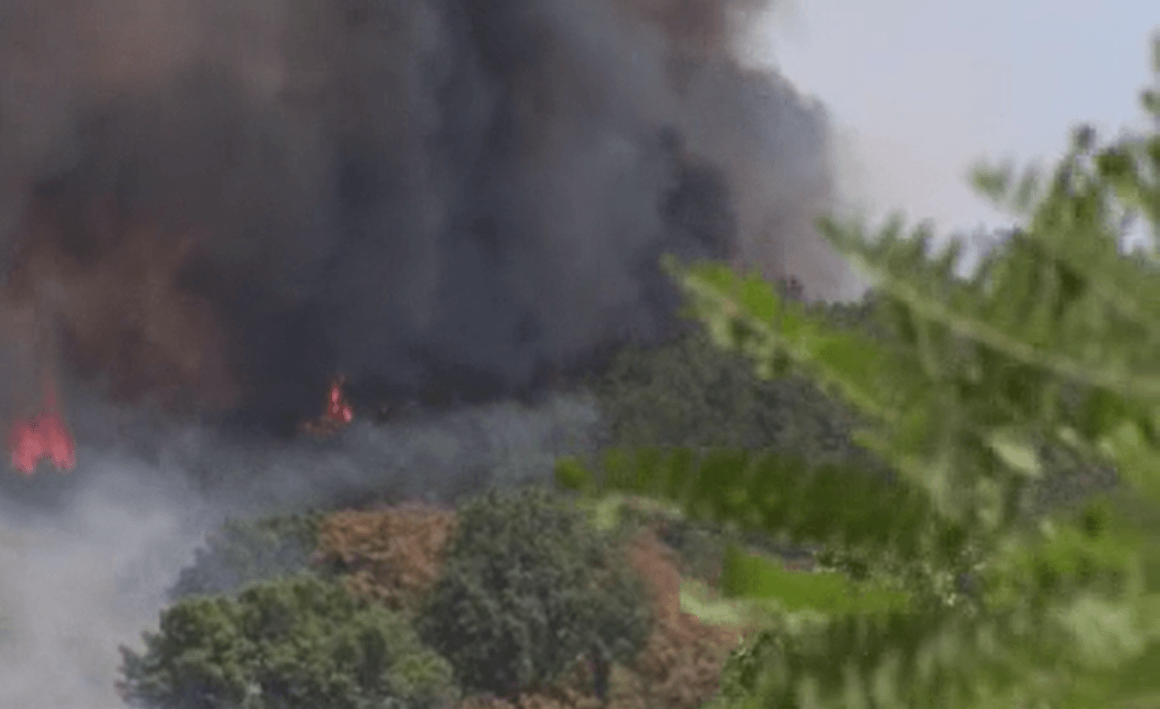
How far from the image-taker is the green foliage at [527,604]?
96.5 feet

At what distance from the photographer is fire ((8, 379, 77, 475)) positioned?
41625mm

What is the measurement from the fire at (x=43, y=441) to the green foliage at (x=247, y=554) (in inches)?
309

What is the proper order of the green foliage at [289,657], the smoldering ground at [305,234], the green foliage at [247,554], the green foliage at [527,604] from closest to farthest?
1. the green foliage at [289,657]
2. the green foliage at [527,604]
3. the green foliage at [247,554]
4. the smoldering ground at [305,234]

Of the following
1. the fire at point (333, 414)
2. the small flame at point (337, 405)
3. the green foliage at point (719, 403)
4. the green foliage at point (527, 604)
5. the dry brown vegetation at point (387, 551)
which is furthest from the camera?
the small flame at point (337, 405)

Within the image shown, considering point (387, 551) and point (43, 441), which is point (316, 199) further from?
point (387, 551)

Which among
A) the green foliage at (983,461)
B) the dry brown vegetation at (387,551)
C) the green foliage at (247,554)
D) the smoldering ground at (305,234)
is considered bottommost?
the green foliage at (983,461)

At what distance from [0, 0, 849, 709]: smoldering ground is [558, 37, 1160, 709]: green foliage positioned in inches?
1456

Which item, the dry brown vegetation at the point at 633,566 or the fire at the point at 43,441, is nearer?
the dry brown vegetation at the point at 633,566

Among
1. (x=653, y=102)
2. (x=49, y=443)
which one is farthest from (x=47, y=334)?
(x=653, y=102)

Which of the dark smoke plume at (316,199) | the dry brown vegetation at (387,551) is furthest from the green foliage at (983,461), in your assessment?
the dark smoke plume at (316,199)

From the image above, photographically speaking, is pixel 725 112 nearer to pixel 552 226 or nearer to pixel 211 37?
pixel 552 226

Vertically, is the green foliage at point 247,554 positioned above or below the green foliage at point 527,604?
above

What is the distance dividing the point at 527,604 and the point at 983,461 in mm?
28328

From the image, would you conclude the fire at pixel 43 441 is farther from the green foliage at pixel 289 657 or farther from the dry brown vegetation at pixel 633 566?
the green foliage at pixel 289 657
